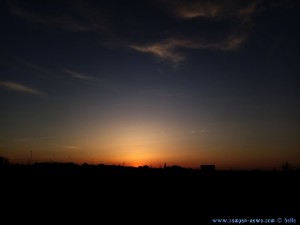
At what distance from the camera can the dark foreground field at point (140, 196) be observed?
130 ft

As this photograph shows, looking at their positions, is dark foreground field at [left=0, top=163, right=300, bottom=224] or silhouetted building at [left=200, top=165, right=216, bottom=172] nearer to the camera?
dark foreground field at [left=0, top=163, right=300, bottom=224]

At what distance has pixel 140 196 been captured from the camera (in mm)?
43938

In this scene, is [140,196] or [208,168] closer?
[140,196]

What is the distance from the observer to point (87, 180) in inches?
1804

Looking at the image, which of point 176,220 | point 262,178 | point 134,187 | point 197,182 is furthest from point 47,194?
point 262,178

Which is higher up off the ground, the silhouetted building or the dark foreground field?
the silhouetted building

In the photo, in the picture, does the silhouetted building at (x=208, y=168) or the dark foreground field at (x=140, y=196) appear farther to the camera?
the silhouetted building at (x=208, y=168)

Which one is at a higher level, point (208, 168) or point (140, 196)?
point (208, 168)

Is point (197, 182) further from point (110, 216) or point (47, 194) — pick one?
point (47, 194)

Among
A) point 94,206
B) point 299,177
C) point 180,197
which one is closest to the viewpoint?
point 94,206

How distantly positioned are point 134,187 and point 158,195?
12.6ft

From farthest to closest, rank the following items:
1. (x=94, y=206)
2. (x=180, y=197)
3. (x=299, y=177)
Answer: (x=299, y=177)
(x=180, y=197)
(x=94, y=206)

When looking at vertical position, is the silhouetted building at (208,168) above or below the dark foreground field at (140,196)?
above

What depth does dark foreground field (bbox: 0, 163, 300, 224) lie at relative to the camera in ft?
130
